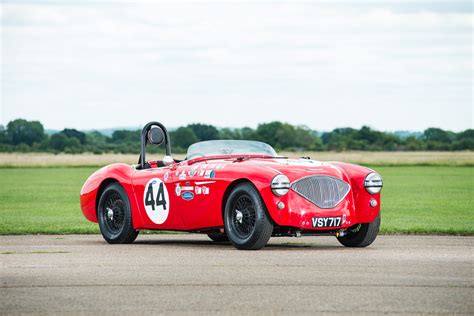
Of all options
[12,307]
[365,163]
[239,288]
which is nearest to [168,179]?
[239,288]

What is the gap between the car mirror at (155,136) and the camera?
1641 cm

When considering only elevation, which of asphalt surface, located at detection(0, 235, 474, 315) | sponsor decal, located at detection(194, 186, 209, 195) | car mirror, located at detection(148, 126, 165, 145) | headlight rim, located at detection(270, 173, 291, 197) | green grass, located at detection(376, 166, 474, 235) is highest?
car mirror, located at detection(148, 126, 165, 145)

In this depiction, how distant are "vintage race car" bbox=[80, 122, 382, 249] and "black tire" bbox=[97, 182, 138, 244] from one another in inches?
0.6

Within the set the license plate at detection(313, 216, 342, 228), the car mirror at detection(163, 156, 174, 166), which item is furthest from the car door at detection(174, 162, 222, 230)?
the license plate at detection(313, 216, 342, 228)

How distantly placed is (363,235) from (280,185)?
1860mm

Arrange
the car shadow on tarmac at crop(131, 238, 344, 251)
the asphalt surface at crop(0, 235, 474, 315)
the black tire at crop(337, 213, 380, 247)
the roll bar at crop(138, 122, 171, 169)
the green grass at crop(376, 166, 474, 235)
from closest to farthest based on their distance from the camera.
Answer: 1. the asphalt surface at crop(0, 235, 474, 315)
2. the black tire at crop(337, 213, 380, 247)
3. the car shadow on tarmac at crop(131, 238, 344, 251)
4. the roll bar at crop(138, 122, 171, 169)
5. the green grass at crop(376, 166, 474, 235)

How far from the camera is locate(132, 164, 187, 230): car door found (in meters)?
15.0

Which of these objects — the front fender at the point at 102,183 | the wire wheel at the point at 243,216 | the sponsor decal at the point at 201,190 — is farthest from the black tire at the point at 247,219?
the front fender at the point at 102,183

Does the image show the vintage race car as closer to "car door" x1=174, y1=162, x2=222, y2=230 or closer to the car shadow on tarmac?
"car door" x1=174, y1=162, x2=222, y2=230

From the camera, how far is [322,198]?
13750mm

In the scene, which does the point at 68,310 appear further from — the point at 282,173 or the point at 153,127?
the point at 153,127

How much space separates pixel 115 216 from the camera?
632 inches

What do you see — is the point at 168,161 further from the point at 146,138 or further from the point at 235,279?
the point at 235,279

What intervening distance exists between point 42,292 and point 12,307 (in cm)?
87
